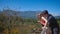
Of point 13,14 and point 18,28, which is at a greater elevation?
point 13,14

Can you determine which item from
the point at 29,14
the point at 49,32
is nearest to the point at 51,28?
the point at 49,32

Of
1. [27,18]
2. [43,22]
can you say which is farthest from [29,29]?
[43,22]

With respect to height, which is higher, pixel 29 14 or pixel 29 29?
pixel 29 14

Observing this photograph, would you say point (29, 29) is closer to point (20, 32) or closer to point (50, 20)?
point (20, 32)

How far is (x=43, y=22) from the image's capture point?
374 cm

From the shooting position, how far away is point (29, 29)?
876cm

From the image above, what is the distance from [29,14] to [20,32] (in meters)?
1.00

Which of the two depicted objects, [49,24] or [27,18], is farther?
[27,18]

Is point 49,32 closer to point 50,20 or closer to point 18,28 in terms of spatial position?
point 50,20

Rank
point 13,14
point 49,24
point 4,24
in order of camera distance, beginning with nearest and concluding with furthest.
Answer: point 49,24
point 13,14
point 4,24

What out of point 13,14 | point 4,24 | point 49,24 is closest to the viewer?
point 49,24

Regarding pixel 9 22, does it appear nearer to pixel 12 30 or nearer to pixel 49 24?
pixel 12 30

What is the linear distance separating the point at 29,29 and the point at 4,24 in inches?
42.0

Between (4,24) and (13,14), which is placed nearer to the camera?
(13,14)
